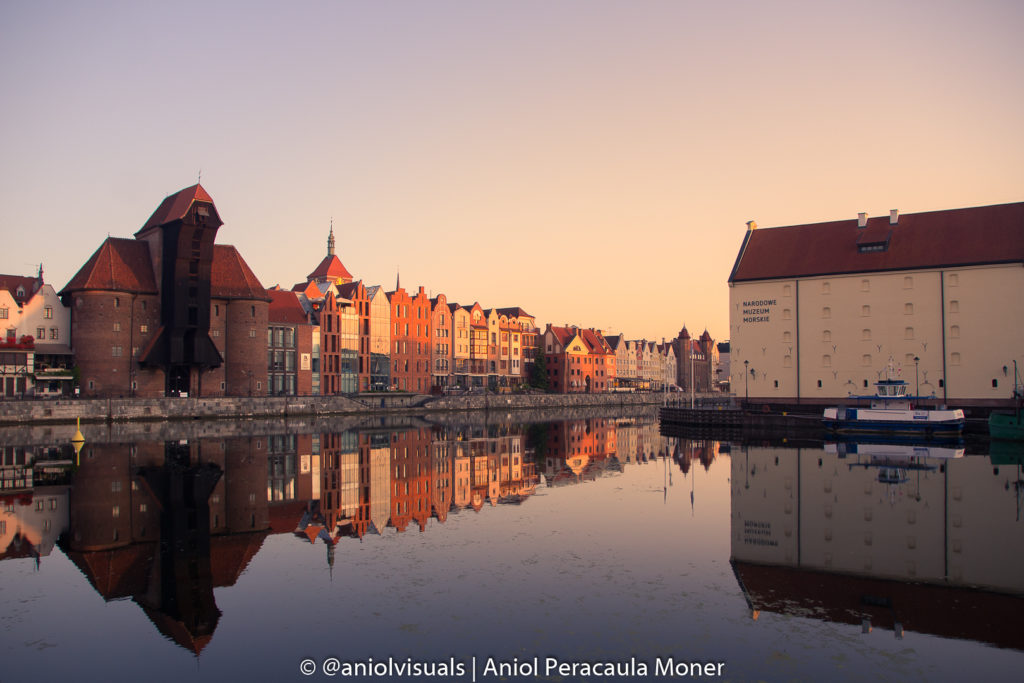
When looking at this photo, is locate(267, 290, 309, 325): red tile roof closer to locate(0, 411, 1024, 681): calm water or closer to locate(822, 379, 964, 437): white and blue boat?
locate(0, 411, 1024, 681): calm water

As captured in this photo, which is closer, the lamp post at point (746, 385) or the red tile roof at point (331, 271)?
the lamp post at point (746, 385)

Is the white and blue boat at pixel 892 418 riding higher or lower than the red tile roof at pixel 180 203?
lower

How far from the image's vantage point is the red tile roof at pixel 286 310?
78.9 meters

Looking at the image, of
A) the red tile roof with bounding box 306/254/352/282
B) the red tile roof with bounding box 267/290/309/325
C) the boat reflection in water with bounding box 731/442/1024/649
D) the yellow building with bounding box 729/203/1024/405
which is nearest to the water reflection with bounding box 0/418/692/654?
the boat reflection in water with bounding box 731/442/1024/649

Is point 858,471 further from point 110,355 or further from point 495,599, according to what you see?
point 110,355

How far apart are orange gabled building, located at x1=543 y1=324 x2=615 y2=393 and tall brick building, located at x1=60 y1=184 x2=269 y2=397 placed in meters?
65.2

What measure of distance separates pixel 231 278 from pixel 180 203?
8.31 m

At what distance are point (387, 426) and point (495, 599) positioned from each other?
50504 millimetres

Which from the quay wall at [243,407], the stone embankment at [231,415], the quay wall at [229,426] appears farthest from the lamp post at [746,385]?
the quay wall at [243,407]

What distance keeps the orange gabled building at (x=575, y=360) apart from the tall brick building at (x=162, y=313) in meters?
65.2

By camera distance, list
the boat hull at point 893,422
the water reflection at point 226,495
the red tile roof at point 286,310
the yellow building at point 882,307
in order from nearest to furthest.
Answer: the water reflection at point 226,495 < the boat hull at point 893,422 < the yellow building at point 882,307 < the red tile roof at point 286,310

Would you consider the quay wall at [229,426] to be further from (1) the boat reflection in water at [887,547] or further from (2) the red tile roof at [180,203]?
(1) the boat reflection in water at [887,547]

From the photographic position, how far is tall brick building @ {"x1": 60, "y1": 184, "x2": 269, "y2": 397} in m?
62.3

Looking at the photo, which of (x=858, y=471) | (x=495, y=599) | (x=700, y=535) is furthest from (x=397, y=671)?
(x=858, y=471)
